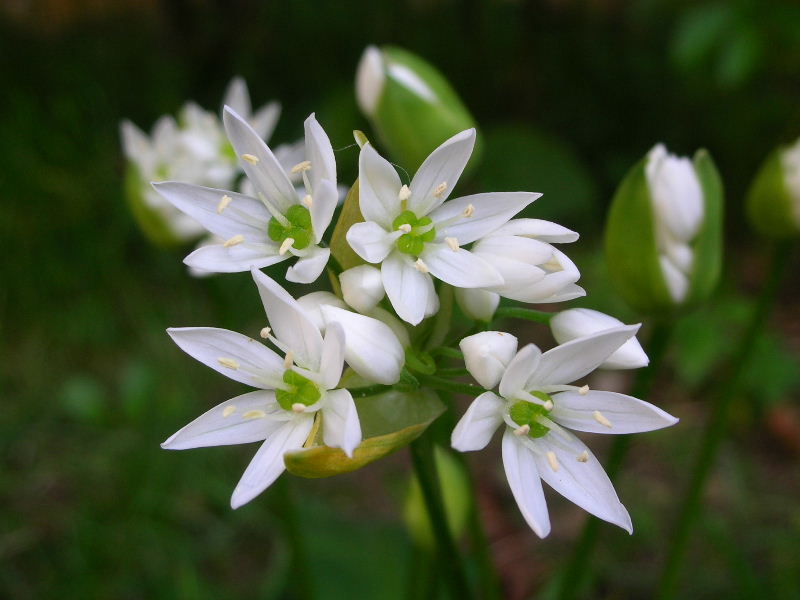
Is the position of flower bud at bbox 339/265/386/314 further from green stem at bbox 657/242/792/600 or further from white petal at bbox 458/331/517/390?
green stem at bbox 657/242/792/600

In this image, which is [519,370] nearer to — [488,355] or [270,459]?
[488,355]

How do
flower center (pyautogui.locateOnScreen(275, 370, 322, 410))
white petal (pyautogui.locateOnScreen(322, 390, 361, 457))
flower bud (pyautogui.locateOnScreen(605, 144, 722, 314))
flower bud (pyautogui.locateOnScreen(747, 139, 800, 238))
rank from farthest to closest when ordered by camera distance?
flower bud (pyautogui.locateOnScreen(747, 139, 800, 238)) → flower bud (pyautogui.locateOnScreen(605, 144, 722, 314)) → flower center (pyautogui.locateOnScreen(275, 370, 322, 410)) → white petal (pyautogui.locateOnScreen(322, 390, 361, 457))

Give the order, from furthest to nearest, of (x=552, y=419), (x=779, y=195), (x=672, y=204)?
1. (x=779, y=195)
2. (x=672, y=204)
3. (x=552, y=419)

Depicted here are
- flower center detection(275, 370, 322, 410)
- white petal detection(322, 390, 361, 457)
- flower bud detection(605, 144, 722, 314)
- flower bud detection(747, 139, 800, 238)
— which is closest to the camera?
white petal detection(322, 390, 361, 457)

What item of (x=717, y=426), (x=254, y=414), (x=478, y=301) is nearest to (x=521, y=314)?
(x=478, y=301)

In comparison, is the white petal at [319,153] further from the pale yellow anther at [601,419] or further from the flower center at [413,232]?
the pale yellow anther at [601,419]

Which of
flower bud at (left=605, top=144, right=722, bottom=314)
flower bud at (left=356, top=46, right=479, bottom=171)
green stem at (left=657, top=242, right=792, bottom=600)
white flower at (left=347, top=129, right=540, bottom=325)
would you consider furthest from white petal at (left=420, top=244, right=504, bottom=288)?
green stem at (left=657, top=242, right=792, bottom=600)

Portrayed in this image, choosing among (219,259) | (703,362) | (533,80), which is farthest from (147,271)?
(219,259)
